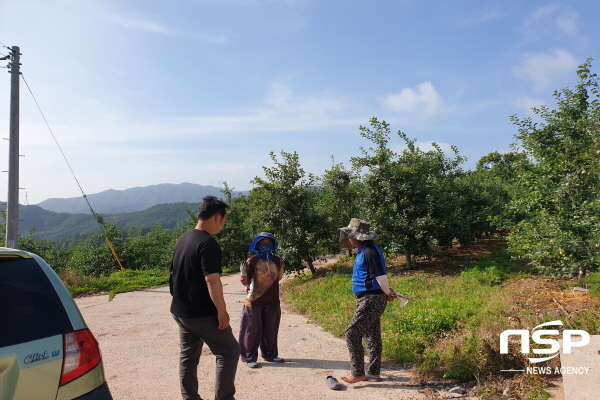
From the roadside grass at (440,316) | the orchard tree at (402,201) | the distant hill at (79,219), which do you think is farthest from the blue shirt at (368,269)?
the distant hill at (79,219)

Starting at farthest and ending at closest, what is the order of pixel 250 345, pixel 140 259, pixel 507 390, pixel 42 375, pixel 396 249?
pixel 140 259
pixel 396 249
pixel 250 345
pixel 507 390
pixel 42 375

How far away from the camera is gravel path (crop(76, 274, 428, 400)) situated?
4125mm

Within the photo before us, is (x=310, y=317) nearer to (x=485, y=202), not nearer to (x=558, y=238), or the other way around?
(x=558, y=238)

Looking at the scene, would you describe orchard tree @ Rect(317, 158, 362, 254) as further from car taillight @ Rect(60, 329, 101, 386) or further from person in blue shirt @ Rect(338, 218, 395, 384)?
car taillight @ Rect(60, 329, 101, 386)

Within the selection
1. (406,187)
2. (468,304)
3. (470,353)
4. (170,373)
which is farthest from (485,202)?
(170,373)

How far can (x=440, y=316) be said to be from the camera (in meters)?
5.78

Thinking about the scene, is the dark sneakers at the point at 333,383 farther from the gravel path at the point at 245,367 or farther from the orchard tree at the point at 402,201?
the orchard tree at the point at 402,201

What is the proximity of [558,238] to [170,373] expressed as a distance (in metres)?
7.10

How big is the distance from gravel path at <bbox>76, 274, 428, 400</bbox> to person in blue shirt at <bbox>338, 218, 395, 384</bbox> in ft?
0.54

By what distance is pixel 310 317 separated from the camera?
7.36 m

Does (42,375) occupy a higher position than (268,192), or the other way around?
(268,192)

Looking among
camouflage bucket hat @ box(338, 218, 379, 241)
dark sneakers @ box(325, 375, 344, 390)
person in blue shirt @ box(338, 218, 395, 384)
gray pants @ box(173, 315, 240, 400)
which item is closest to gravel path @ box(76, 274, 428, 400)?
dark sneakers @ box(325, 375, 344, 390)

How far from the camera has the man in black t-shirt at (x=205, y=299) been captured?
3.33 metres

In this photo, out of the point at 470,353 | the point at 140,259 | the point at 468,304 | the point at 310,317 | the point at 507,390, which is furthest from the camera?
the point at 140,259
